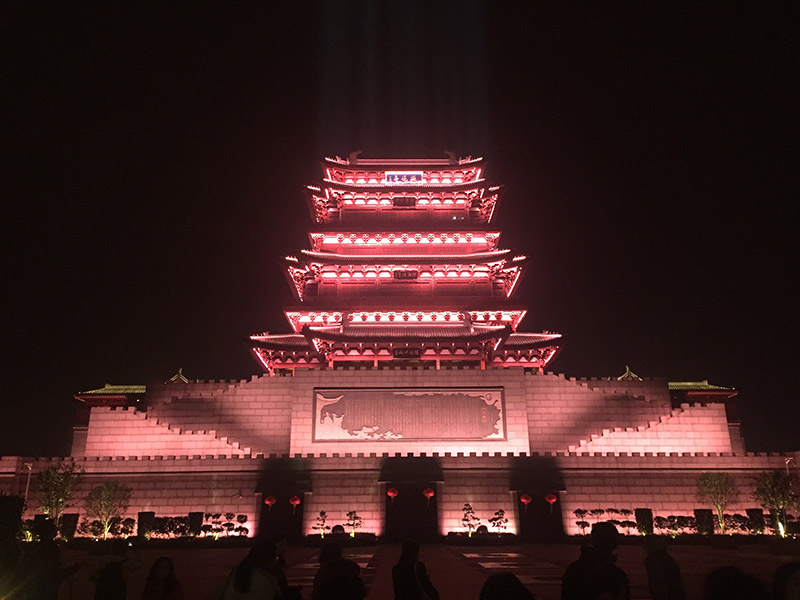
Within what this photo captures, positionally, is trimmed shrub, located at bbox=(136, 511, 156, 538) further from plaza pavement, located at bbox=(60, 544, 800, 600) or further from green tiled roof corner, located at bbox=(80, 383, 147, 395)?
green tiled roof corner, located at bbox=(80, 383, 147, 395)

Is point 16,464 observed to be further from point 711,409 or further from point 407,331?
point 711,409

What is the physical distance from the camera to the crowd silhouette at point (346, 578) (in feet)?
10.7

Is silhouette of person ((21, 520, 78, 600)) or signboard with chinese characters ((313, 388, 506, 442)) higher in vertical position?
signboard with chinese characters ((313, 388, 506, 442))

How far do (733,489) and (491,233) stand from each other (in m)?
15.7

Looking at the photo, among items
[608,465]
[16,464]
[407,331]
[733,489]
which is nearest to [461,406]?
[407,331]

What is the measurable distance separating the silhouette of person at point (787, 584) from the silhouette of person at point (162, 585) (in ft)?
14.4

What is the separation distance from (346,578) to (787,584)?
249 centimetres

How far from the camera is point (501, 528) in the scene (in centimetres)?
2177

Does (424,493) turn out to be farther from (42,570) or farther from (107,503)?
(42,570)

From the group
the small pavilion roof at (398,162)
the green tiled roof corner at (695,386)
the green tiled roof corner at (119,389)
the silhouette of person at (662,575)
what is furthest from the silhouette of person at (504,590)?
the green tiled roof corner at (119,389)

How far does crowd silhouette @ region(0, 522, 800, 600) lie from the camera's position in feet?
10.7

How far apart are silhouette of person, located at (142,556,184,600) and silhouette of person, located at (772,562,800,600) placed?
4.38 meters

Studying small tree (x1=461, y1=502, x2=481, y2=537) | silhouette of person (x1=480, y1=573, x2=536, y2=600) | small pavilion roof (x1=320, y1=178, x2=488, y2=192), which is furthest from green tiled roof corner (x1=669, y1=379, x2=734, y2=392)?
silhouette of person (x1=480, y1=573, x2=536, y2=600)

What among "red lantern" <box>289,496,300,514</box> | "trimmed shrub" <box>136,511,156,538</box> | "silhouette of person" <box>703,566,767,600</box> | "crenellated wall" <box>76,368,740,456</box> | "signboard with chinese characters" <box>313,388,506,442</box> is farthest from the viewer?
"crenellated wall" <box>76,368,740,456</box>
